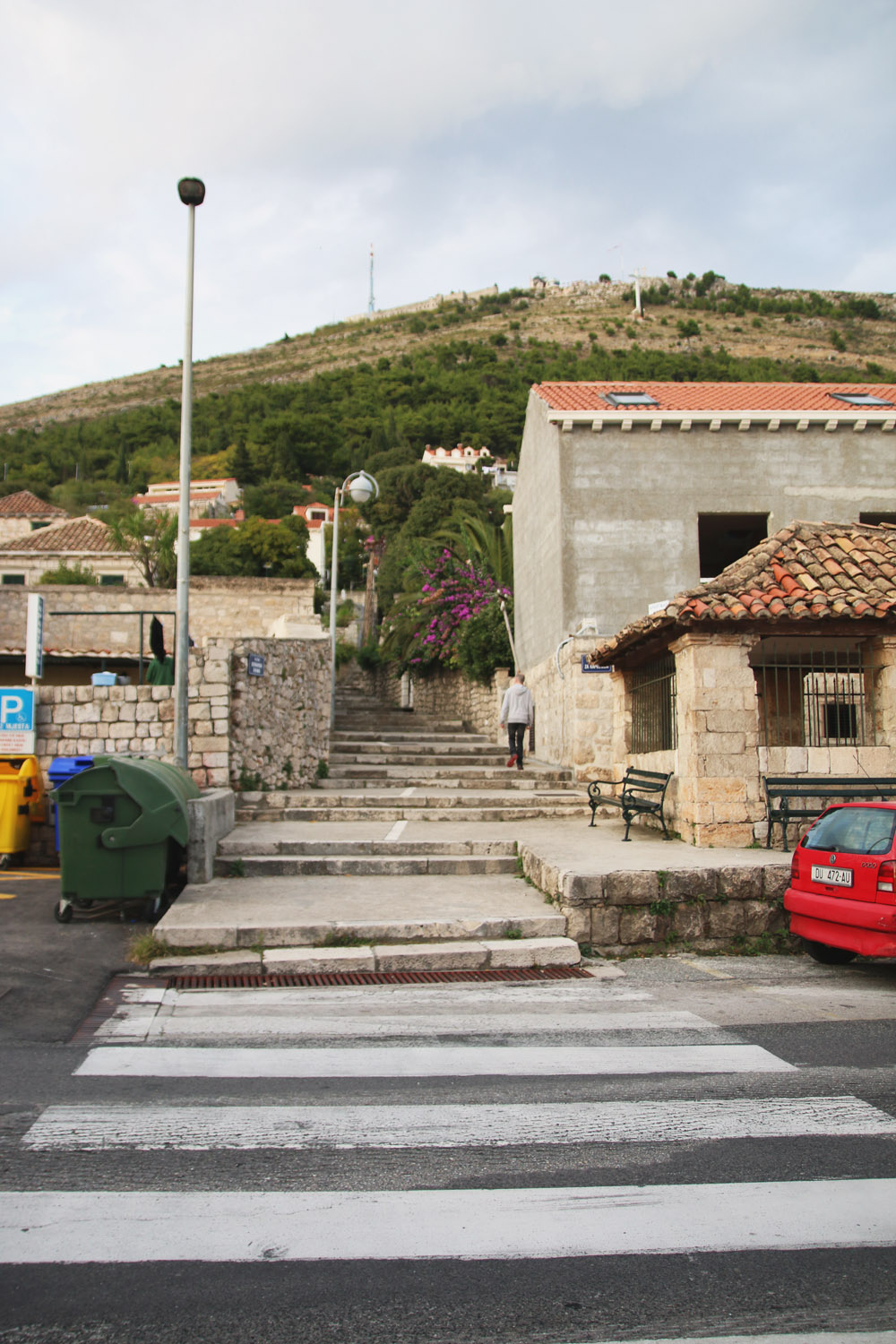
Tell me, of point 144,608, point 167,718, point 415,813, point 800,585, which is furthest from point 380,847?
point 144,608

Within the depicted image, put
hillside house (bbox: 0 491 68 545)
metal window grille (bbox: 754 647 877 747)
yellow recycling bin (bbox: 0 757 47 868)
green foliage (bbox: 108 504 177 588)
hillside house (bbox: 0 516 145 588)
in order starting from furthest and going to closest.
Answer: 1. hillside house (bbox: 0 491 68 545)
2. hillside house (bbox: 0 516 145 588)
3. green foliage (bbox: 108 504 177 588)
4. metal window grille (bbox: 754 647 877 747)
5. yellow recycling bin (bbox: 0 757 47 868)

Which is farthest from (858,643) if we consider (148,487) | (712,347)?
(712,347)

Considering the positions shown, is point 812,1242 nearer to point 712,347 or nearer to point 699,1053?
point 699,1053

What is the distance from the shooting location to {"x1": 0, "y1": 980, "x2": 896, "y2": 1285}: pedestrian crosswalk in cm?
294

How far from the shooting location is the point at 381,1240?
2.92 metres

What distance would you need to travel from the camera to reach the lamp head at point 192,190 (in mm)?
9977

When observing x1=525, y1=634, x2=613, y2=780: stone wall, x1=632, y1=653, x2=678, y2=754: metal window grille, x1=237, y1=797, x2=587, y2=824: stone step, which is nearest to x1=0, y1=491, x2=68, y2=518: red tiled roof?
x1=525, y1=634, x2=613, y2=780: stone wall

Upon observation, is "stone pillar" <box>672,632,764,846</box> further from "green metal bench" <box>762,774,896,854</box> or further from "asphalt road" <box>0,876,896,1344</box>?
"asphalt road" <box>0,876,896,1344</box>

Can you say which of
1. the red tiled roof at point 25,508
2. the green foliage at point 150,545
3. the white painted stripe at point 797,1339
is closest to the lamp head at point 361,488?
the white painted stripe at point 797,1339

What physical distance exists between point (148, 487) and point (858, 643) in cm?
7471

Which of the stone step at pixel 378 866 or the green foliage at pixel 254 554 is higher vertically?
the green foliage at pixel 254 554

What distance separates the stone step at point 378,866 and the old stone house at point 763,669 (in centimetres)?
249

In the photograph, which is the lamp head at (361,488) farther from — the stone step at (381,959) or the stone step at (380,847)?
the stone step at (381,959)

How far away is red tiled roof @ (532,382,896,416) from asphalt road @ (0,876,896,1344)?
46.4 feet
